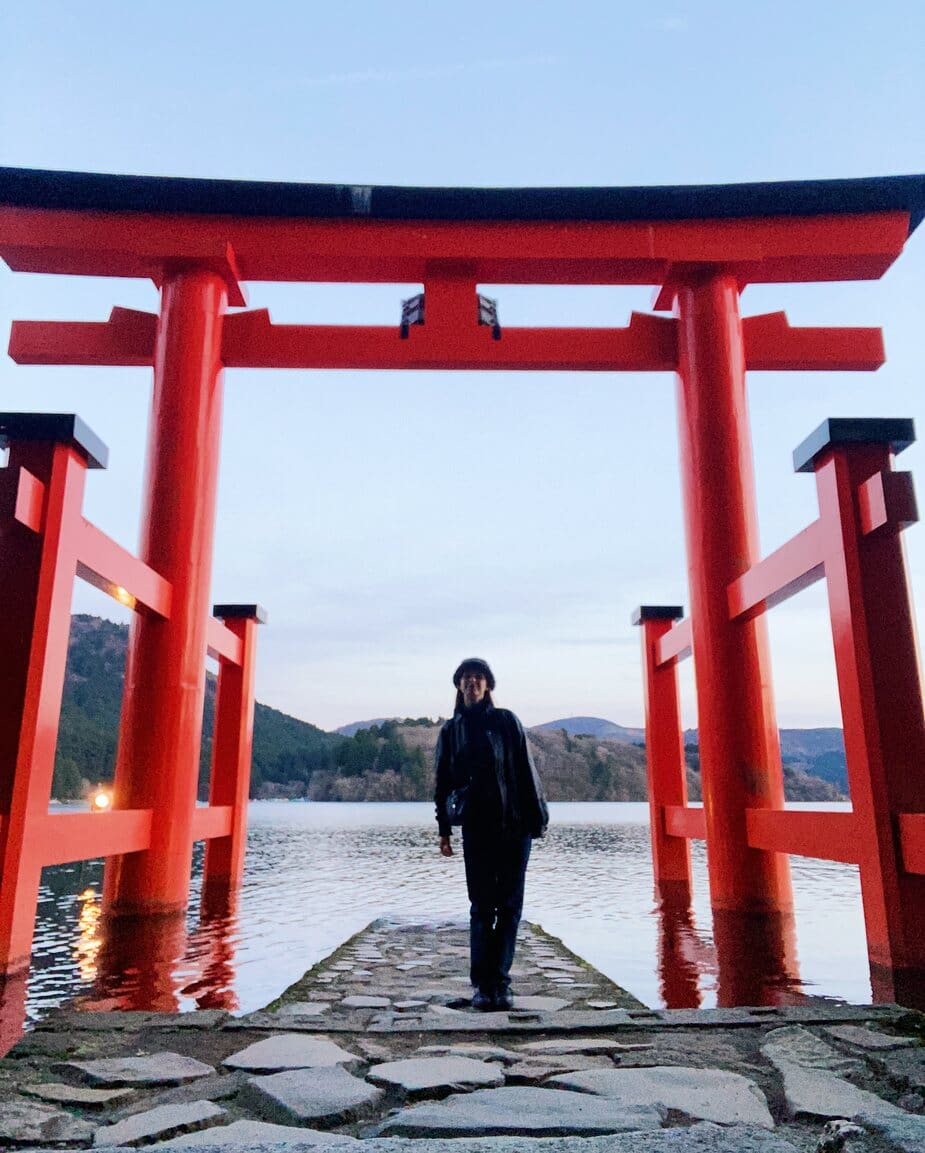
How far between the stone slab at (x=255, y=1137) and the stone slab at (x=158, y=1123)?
40 mm

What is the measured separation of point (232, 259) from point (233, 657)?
416 centimetres

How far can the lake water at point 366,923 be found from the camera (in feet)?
14.2

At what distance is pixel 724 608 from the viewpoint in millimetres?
6996

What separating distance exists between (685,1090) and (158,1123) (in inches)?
56.6

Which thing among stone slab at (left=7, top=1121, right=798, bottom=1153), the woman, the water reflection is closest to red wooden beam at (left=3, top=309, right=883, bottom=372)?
the woman

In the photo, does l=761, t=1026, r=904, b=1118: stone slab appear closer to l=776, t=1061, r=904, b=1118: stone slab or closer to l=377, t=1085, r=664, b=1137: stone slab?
l=776, t=1061, r=904, b=1118: stone slab

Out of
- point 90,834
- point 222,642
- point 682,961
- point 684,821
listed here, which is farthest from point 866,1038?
point 222,642

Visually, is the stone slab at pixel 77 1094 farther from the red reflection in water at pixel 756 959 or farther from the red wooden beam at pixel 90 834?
the red reflection in water at pixel 756 959

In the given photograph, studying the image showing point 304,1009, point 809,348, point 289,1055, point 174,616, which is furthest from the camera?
point 809,348

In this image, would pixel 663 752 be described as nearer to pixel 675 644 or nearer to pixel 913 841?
pixel 675 644

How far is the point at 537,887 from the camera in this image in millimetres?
10484

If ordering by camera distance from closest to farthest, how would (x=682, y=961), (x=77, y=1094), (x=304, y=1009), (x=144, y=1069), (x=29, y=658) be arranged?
(x=77, y=1094), (x=144, y=1069), (x=304, y=1009), (x=29, y=658), (x=682, y=961)

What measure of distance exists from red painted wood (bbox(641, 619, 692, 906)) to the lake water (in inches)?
14.7

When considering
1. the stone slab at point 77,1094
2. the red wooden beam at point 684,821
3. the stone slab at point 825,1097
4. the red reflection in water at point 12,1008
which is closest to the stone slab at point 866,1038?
the stone slab at point 825,1097
